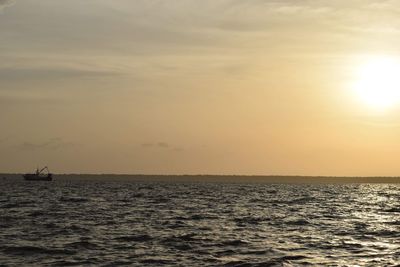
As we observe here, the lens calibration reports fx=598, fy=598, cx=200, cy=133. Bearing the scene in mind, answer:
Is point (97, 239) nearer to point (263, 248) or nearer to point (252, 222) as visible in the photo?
point (263, 248)

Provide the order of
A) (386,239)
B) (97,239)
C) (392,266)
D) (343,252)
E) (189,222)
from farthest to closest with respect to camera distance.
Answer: (189,222) → (386,239) → (97,239) → (343,252) → (392,266)

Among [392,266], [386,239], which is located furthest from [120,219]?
[392,266]

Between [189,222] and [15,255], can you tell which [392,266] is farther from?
[189,222]

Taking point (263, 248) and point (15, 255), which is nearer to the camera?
point (15, 255)

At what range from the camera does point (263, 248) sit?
37.4 m

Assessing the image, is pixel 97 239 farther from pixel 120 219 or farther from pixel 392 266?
pixel 392 266

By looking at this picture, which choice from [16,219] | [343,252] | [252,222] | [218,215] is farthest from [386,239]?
[16,219]

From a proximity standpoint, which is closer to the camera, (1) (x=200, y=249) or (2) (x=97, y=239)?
(1) (x=200, y=249)

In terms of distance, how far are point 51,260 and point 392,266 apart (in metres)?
18.1

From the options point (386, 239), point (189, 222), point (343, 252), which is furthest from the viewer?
point (189, 222)

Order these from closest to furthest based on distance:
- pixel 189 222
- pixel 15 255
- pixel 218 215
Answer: pixel 15 255 < pixel 189 222 < pixel 218 215

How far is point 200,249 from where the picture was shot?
36594 mm

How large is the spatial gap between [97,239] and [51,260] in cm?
820

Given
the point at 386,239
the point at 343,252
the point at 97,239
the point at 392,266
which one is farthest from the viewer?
the point at 386,239
